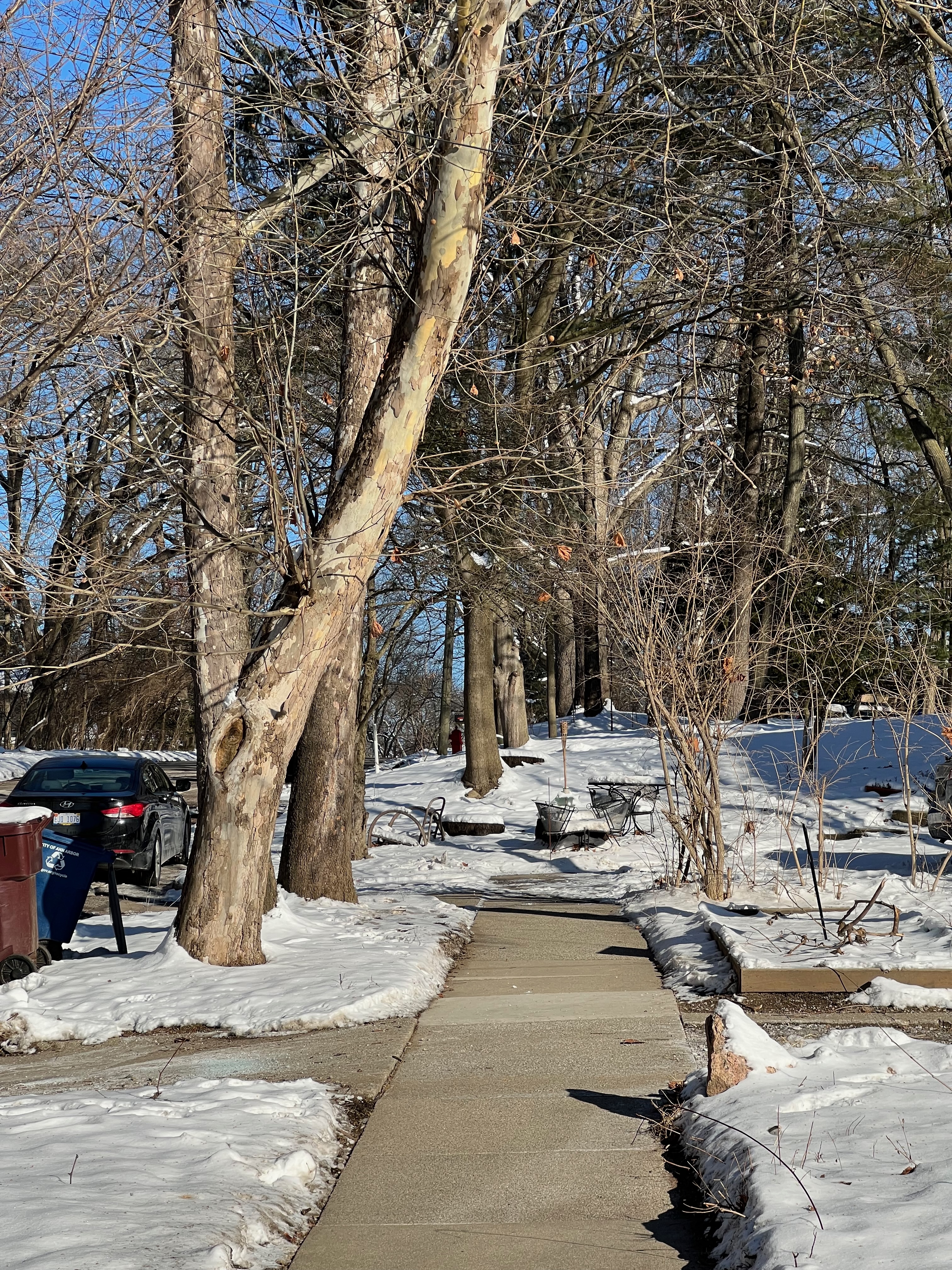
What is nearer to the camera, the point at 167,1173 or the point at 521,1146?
the point at 167,1173

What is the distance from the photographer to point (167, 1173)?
430cm

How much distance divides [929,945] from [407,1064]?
362 centimetres

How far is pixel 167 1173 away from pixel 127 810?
10183 millimetres

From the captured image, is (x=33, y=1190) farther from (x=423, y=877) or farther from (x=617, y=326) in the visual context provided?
(x=617, y=326)

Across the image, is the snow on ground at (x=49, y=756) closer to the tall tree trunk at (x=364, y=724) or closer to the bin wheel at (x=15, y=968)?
the tall tree trunk at (x=364, y=724)

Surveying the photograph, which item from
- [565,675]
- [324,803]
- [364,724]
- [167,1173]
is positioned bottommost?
[167,1173]

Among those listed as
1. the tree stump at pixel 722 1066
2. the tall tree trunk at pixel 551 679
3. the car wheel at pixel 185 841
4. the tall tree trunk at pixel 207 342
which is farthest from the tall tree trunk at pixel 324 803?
the tall tree trunk at pixel 551 679

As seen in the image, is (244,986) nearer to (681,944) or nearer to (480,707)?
(681,944)

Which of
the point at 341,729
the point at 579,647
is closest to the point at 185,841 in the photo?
the point at 341,729

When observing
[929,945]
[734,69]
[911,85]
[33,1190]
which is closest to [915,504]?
[911,85]

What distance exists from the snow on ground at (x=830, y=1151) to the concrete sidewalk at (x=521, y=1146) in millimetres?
233

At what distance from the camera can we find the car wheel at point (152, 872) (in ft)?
47.2

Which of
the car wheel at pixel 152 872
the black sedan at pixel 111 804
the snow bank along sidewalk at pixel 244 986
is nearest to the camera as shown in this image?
the snow bank along sidewalk at pixel 244 986

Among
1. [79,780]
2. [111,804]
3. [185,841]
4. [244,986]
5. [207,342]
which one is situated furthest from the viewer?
[185,841]
